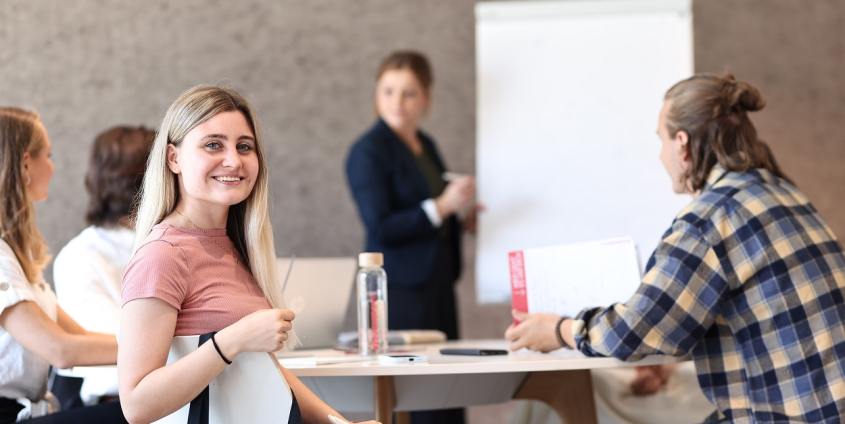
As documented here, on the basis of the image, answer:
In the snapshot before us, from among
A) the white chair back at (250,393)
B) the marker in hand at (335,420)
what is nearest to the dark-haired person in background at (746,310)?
the marker in hand at (335,420)

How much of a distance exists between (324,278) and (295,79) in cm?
172

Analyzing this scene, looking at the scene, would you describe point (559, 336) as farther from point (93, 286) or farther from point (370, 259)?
point (93, 286)

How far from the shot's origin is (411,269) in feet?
9.71

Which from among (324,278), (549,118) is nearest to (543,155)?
(549,118)

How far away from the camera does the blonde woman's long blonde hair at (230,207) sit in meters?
1.39

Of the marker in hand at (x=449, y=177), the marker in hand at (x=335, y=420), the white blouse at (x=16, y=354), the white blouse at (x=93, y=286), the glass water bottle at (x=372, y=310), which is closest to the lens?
the marker in hand at (x=335, y=420)

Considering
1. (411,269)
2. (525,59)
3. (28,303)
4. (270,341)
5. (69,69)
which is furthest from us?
(69,69)

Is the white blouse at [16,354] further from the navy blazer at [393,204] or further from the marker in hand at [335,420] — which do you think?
the navy blazer at [393,204]

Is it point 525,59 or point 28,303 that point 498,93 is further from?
point 28,303

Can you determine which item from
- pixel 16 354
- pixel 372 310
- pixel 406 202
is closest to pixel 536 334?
pixel 372 310

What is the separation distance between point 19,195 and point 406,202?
4.73 ft

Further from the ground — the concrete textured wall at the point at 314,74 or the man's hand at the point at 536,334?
the concrete textured wall at the point at 314,74

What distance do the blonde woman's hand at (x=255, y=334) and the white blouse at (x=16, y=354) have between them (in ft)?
2.12

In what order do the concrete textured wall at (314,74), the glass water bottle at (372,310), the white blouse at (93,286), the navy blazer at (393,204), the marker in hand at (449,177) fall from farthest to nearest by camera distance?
the concrete textured wall at (314,74)
the marker in hand at (449,177)
the navy blazer at (393,204)
the white blouse at (93,286)
the glass water bottle at (372,310)
